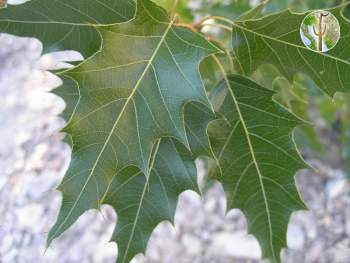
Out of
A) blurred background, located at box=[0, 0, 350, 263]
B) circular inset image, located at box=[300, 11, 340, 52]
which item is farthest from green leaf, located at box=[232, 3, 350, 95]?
blurred background, located at box=[0, 0, 350, 263]

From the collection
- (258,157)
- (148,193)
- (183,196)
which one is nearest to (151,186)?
(148,193)

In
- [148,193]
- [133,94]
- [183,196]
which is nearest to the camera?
[133,94]

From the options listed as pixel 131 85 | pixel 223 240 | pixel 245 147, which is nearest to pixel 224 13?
pixel 245 147

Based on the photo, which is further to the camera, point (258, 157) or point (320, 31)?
point (258, 157)

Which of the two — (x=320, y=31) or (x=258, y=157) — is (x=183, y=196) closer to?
(x=258, y=157)

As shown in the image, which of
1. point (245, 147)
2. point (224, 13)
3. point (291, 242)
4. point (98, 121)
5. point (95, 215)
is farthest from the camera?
point (291, 242)

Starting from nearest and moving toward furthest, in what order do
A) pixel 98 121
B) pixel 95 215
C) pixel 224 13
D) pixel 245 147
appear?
pixel 98 121, pixel 245 147, pixel 224 13, pixel 95 215

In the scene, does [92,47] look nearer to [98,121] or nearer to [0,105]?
[98,121]
